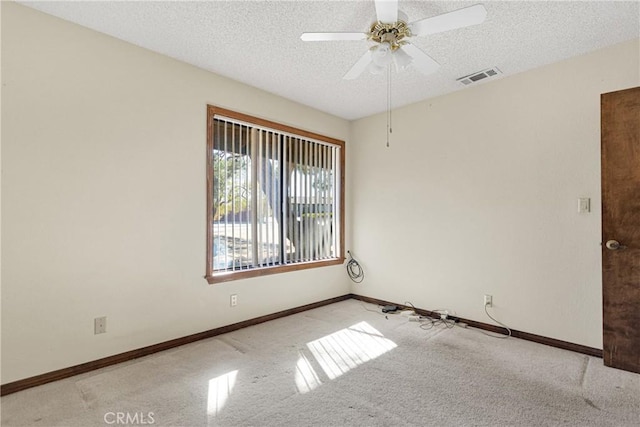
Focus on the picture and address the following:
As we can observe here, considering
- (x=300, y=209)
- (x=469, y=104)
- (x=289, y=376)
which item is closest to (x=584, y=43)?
(x=469, y=104)

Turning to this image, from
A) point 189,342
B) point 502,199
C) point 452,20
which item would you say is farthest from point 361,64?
point 189,342

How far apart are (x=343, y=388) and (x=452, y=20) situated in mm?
2435

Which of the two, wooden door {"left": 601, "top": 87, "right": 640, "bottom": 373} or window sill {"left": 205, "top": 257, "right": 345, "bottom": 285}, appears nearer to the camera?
wooden door {"left": 601, "top": 87, "right": 640, "bottom": 373}

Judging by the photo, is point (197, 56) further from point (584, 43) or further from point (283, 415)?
point (584, 43)

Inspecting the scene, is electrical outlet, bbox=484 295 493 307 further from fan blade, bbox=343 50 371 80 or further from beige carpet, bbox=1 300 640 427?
fan blade, bbox=343 50 371 80

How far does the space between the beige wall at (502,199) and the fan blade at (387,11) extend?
1.83 m

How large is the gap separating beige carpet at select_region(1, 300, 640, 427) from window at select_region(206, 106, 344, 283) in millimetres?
932

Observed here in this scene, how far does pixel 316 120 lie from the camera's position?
4199mm

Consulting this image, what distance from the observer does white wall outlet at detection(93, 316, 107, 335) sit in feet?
7.93

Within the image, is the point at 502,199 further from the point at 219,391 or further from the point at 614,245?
the point at 219,391

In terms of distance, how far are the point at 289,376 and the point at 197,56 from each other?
278cm

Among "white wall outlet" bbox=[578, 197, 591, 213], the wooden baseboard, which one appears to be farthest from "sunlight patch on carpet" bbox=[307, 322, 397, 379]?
"white wall outlet" bbox=[578, 197, 591, 213]

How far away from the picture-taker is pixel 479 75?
3.13m

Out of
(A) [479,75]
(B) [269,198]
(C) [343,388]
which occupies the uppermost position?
(A) [479,75]
